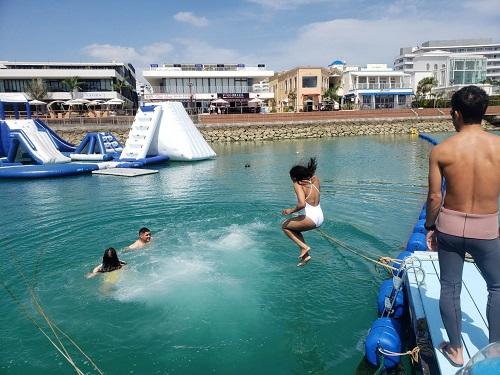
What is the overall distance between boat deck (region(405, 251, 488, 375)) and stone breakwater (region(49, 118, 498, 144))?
1664 inches

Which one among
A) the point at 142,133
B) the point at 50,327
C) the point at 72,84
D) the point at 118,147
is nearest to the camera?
the point at 50,327

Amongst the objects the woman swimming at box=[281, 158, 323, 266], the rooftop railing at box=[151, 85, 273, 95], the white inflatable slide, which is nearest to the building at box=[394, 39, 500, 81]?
the rooftop railing at box=[151, 85, 273, 95]

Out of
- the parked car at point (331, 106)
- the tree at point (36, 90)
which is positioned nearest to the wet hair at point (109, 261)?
A: the parked car at point (331, 106)

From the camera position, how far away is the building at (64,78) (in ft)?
→ 220

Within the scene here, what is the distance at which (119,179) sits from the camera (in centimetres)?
2177

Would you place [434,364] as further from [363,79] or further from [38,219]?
[363,79]

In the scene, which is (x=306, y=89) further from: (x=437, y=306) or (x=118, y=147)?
(x=437, y=306)

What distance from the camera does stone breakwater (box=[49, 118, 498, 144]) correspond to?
48.6m

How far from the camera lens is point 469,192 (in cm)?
Answer: 354

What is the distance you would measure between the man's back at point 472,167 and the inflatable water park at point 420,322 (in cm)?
63

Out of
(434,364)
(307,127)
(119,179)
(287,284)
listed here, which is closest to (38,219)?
(119,179)

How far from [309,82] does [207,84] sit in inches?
639

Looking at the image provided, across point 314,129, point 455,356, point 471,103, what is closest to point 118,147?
point 314,129

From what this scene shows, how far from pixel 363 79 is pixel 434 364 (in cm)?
7052
